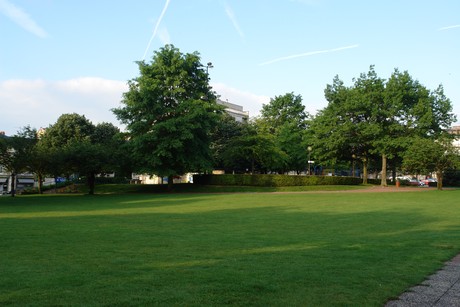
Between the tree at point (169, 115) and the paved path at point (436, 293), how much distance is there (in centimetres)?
3631

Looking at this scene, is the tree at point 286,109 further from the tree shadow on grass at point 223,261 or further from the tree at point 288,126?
A: the tree shadow on grass at point 223,261

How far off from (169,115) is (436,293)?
42.0 meters

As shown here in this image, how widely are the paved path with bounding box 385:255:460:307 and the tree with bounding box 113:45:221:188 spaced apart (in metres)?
36.3

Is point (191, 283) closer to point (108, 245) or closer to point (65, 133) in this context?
point (108, 245)

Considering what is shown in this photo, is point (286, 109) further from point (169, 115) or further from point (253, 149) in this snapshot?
point (169, 115)

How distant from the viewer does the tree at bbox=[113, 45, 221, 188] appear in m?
43.8

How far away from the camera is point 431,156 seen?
149 ft

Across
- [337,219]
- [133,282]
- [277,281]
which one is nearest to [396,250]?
[277,281]

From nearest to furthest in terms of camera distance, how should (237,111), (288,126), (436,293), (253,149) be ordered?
(436,293) → (253,149) → (288,126) → (237,111)

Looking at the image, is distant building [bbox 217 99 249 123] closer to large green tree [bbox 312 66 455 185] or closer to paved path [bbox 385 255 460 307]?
large green tree [bbox 312 66 455 185]

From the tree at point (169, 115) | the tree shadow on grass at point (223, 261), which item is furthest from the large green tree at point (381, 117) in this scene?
the tree shadow on grass at point (223, 261)

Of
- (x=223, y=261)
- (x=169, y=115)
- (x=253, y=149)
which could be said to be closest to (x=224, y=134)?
(x=253, y=149)

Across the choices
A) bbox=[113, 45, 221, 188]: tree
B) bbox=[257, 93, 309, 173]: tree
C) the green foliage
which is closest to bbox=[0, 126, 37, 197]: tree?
bbox=[113, 45, 221, 188]: tree

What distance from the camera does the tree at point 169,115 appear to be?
43.8 meters
